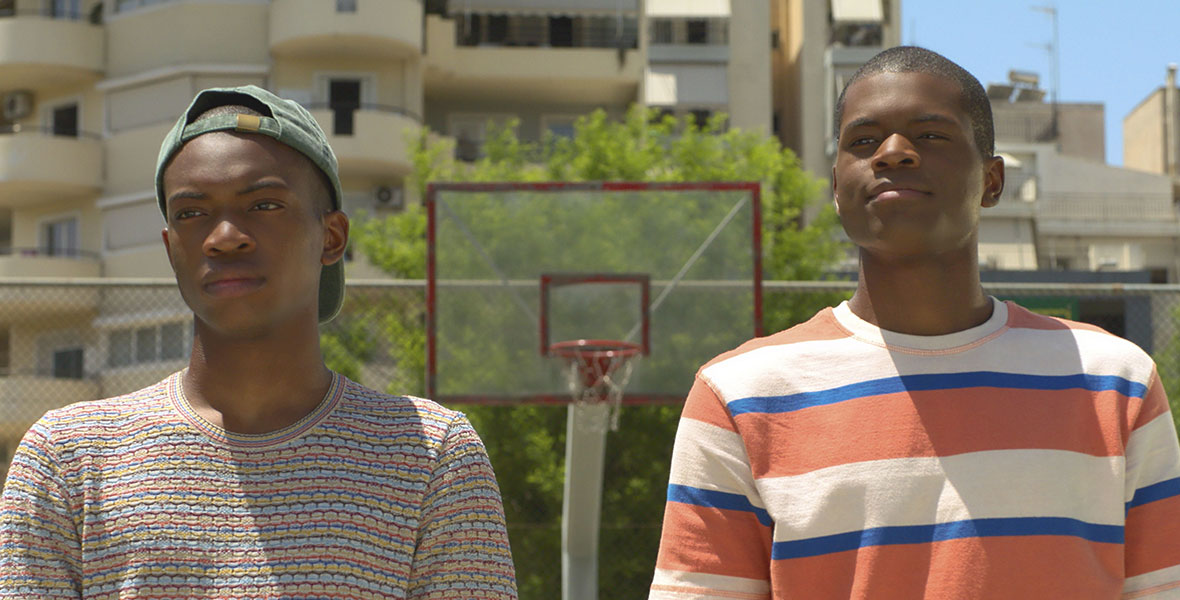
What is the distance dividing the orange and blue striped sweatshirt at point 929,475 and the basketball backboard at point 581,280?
23.2ft

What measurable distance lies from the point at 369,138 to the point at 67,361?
6.65 metres

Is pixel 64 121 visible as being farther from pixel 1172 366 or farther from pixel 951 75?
pixel 951 75

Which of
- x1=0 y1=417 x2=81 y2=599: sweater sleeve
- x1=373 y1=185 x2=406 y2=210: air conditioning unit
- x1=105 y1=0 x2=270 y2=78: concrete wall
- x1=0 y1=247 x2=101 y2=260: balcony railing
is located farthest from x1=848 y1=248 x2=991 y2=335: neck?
x1=0 y1=247 x2=101 y2=260: balcony railing

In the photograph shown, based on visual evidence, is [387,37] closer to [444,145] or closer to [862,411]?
[444,145]

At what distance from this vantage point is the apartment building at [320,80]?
2531cm

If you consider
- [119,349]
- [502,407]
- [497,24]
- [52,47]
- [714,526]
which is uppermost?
[497,24]

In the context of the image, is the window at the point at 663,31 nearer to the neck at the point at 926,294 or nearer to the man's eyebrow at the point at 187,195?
the neck at the point at 926,294

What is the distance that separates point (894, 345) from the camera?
7.84 feet

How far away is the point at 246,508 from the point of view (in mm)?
2156

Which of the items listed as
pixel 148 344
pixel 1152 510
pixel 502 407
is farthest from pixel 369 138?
pixel 1152 510

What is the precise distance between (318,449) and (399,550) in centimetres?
20

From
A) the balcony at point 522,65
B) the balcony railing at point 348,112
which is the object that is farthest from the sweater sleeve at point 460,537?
the balcony at point 522,65

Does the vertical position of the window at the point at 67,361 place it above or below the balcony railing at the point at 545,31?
below

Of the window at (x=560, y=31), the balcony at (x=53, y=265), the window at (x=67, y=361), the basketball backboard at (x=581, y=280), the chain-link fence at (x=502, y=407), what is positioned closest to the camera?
the basketball backboard at (x=581, y=280)
